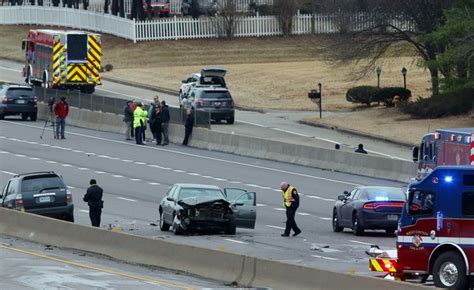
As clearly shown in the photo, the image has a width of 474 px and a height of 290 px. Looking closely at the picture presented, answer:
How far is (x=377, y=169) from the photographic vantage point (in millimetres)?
45000

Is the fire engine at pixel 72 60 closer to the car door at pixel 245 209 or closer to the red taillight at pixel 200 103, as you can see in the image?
the red taillight at pixel 200 103

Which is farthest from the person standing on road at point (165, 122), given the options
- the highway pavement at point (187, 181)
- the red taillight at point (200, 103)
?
the red taillight at point (200, 103)

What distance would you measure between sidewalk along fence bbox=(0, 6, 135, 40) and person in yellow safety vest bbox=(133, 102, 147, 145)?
29.6 m

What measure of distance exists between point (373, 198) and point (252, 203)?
9.82 ft

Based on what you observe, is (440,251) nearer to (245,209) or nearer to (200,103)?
(245,209)

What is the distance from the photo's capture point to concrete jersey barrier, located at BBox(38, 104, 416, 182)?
44.5m

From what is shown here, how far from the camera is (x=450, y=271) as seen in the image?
22531mm

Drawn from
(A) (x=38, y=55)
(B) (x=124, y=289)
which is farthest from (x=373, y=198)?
(A) (x=38, y=55)

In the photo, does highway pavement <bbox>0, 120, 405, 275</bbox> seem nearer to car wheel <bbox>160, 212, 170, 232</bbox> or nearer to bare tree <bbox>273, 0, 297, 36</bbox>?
car wheel <bbox>160, 212, 170, 232</bbox>

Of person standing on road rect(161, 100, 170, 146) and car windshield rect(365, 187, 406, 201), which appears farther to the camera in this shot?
person standing on road rect(161, 100, 170, 146)

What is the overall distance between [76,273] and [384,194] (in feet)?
35.2

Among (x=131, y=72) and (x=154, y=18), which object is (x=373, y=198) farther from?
(x=154, y=18)

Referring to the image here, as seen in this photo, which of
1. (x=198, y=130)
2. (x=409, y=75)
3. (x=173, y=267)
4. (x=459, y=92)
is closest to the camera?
(x=173, y=267)

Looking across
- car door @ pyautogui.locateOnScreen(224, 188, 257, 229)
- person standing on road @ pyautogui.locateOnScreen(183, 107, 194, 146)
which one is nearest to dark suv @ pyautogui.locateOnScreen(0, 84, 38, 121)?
person standing on road @ pyautogui.locateOnScreen(183, 107, 194, 146)
